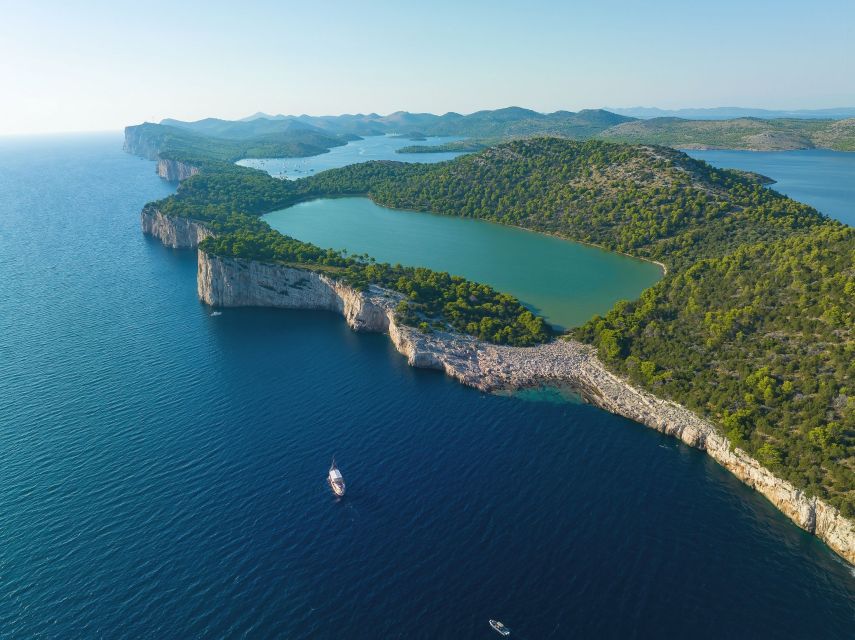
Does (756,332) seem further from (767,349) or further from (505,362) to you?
(505,362)

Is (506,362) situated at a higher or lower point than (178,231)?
lower

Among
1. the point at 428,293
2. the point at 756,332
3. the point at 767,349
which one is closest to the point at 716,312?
the point at 756,332

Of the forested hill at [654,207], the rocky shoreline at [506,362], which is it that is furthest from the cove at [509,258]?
the rocky shoreline at [506,362]

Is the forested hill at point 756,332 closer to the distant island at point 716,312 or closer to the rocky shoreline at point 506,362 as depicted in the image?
the distant island at point 716,312

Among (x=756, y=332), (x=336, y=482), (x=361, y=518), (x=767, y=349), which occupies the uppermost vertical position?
(x=756, y=332)

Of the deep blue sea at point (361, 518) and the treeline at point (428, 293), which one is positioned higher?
the treeline at point (428, 293)

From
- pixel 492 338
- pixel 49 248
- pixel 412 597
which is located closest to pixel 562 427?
pixel 492 338

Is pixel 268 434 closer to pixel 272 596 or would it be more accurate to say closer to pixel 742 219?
pixel 272 596
